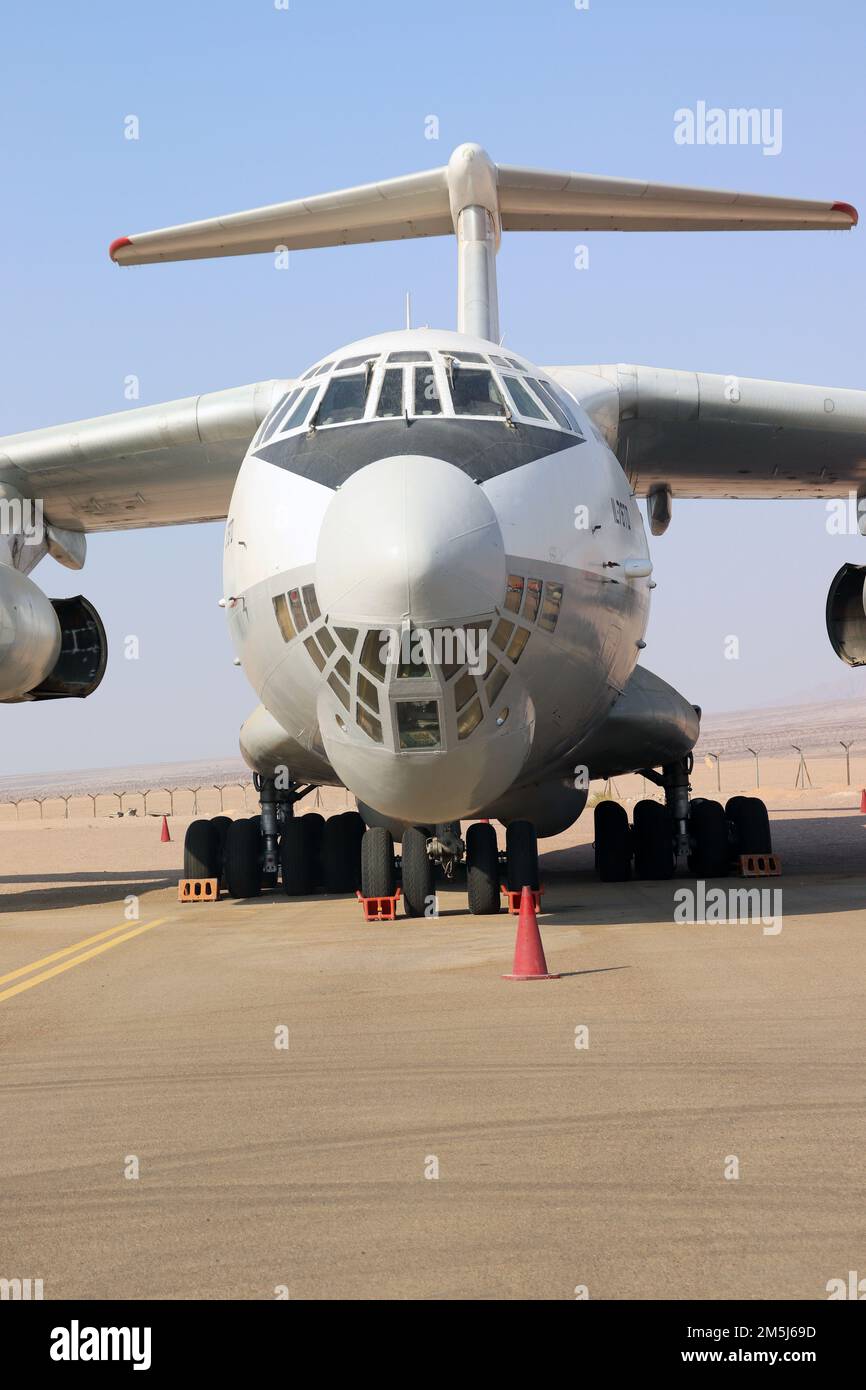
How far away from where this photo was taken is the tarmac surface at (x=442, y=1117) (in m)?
3.34

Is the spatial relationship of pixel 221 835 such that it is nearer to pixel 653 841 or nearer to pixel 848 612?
pixel 653 841

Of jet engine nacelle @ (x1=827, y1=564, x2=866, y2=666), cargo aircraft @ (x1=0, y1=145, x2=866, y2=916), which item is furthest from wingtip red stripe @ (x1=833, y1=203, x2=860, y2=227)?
jet engine nacelle @ (x1=827, y1=564, x2=866, y2=666)

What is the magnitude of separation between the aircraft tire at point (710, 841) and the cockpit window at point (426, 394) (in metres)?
5.92

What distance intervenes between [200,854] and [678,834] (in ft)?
16.4

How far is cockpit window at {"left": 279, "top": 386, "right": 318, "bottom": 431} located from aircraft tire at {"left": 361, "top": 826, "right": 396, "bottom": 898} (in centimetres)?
339

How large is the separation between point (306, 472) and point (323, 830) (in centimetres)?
594

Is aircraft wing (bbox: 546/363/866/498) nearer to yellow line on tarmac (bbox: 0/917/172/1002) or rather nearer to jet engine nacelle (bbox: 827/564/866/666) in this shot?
jet engine nacelle (bbox: 827/564/866/666)

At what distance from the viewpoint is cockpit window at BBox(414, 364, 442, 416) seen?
945cm

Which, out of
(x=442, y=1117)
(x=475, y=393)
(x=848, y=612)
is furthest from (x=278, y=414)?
(x=848, y=612)

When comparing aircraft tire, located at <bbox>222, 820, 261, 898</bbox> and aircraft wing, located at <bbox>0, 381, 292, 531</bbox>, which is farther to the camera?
aircraft wing, located at <bbox>0, 381, 292, 531</bbox>

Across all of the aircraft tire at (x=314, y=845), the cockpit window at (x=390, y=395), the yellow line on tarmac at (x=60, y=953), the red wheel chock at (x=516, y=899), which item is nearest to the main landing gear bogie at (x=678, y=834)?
the aircraft tire at (x=314, y=845)

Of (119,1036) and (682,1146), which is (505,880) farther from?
(682,1146)

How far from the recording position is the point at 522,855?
10.8 m
